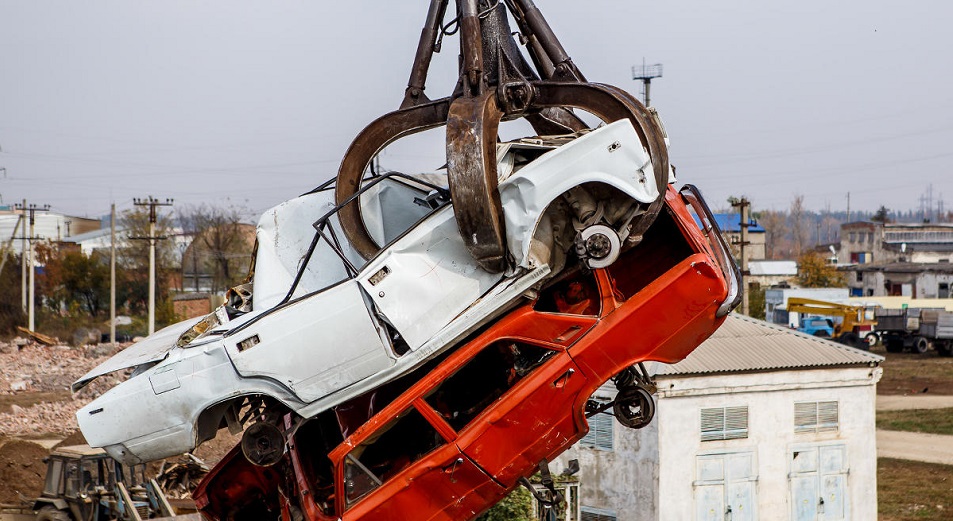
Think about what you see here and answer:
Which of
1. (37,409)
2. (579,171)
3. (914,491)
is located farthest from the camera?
(37,409)

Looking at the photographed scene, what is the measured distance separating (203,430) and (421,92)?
2.67m

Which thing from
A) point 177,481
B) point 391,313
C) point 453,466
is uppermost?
point 391,313

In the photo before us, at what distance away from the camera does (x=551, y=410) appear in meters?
6.34

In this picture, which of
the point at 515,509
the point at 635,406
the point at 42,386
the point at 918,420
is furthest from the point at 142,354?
the point at 42,386

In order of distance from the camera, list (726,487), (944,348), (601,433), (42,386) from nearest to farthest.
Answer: (726,487) → (601,433) → (42,386) → (944,348)

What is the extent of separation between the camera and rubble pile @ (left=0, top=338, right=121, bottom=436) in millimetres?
24000

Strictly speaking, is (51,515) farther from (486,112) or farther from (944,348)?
(944,348)

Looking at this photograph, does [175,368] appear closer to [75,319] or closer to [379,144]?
[379,144]

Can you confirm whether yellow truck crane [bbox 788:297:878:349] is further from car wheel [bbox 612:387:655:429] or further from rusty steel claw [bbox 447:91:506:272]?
rusty steel claw [bbox 447:91:506:272]

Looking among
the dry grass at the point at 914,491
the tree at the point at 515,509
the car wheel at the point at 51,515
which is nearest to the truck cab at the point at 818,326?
the dry grass at the point at 914,491

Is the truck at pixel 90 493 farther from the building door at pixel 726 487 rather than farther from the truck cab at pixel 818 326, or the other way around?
the truck cab at pixel 818 326

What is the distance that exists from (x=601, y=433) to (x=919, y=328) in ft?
99.3

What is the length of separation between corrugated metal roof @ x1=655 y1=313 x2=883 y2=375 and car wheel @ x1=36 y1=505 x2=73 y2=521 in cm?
805

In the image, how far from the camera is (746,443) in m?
15.3
